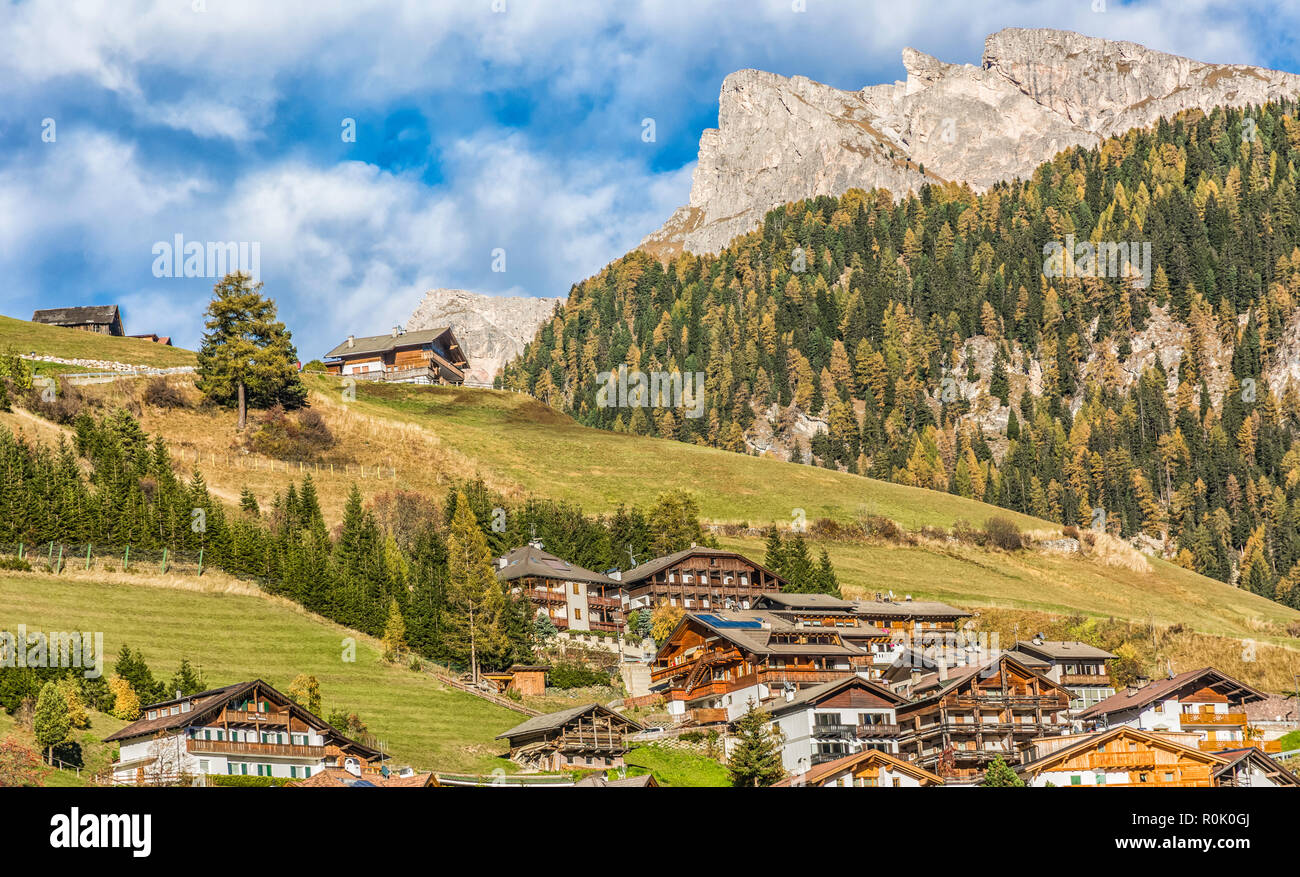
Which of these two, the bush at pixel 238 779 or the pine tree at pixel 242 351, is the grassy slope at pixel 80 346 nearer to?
the pine tree at pixel 242 351

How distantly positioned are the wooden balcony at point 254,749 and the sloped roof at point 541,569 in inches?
1584

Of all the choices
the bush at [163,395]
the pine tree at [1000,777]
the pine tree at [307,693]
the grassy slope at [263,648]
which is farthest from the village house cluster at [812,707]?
the bush at [163,395]

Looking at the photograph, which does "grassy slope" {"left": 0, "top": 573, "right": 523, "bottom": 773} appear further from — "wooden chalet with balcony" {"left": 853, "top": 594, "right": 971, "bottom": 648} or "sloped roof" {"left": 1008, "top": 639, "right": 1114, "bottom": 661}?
"sloped roof" {"left": 1008, "top": 639, "right": 1114, "bottom": 661}

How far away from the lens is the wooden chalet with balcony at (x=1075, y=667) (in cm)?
9650

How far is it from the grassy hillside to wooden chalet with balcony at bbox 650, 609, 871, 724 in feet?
93.7

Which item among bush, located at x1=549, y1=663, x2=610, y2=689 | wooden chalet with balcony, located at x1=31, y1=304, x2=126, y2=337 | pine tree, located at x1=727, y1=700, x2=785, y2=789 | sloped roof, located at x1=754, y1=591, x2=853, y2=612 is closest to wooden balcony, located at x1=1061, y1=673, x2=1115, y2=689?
sloped roof, located at x1=754, y1=591, x2=853, y2=612

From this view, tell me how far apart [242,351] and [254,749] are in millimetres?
92404

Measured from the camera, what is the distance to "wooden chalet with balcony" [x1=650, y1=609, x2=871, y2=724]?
85.6 metres

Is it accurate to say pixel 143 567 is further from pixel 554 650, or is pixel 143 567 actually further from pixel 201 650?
pixel 554 650

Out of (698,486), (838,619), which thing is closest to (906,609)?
(838,619)

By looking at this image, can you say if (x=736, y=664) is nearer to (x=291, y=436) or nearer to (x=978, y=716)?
(x=978, y=716)

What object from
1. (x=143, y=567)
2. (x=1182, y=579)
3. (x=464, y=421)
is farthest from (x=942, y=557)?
(x=143, y=567)

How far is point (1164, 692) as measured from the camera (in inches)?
3300
